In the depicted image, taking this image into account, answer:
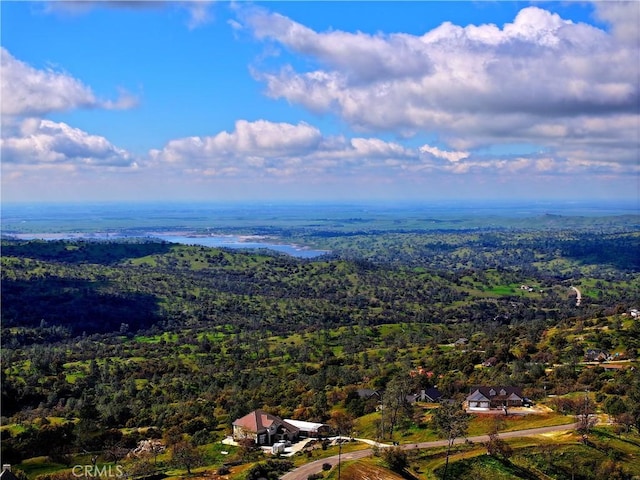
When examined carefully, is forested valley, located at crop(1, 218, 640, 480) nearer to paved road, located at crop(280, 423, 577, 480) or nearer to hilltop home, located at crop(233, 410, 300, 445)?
hilltop home, located at crop(233, 410, 300, 445)

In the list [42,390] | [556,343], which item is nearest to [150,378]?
[42,390]

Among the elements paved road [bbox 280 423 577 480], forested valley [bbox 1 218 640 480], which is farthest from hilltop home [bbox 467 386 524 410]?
paved road [bbox 280 423 577 480]

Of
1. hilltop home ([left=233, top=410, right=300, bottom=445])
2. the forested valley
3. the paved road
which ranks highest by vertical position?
the paved road

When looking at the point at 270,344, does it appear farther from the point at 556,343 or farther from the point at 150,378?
the point at 556,343

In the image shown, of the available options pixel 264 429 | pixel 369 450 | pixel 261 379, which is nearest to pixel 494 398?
pixel 369 450

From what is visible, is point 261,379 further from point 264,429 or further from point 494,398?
point 494,398

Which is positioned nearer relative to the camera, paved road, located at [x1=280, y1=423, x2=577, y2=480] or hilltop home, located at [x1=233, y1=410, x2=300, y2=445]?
paved road, located at [x1=280, y1=423, x2=577, y2=480]
